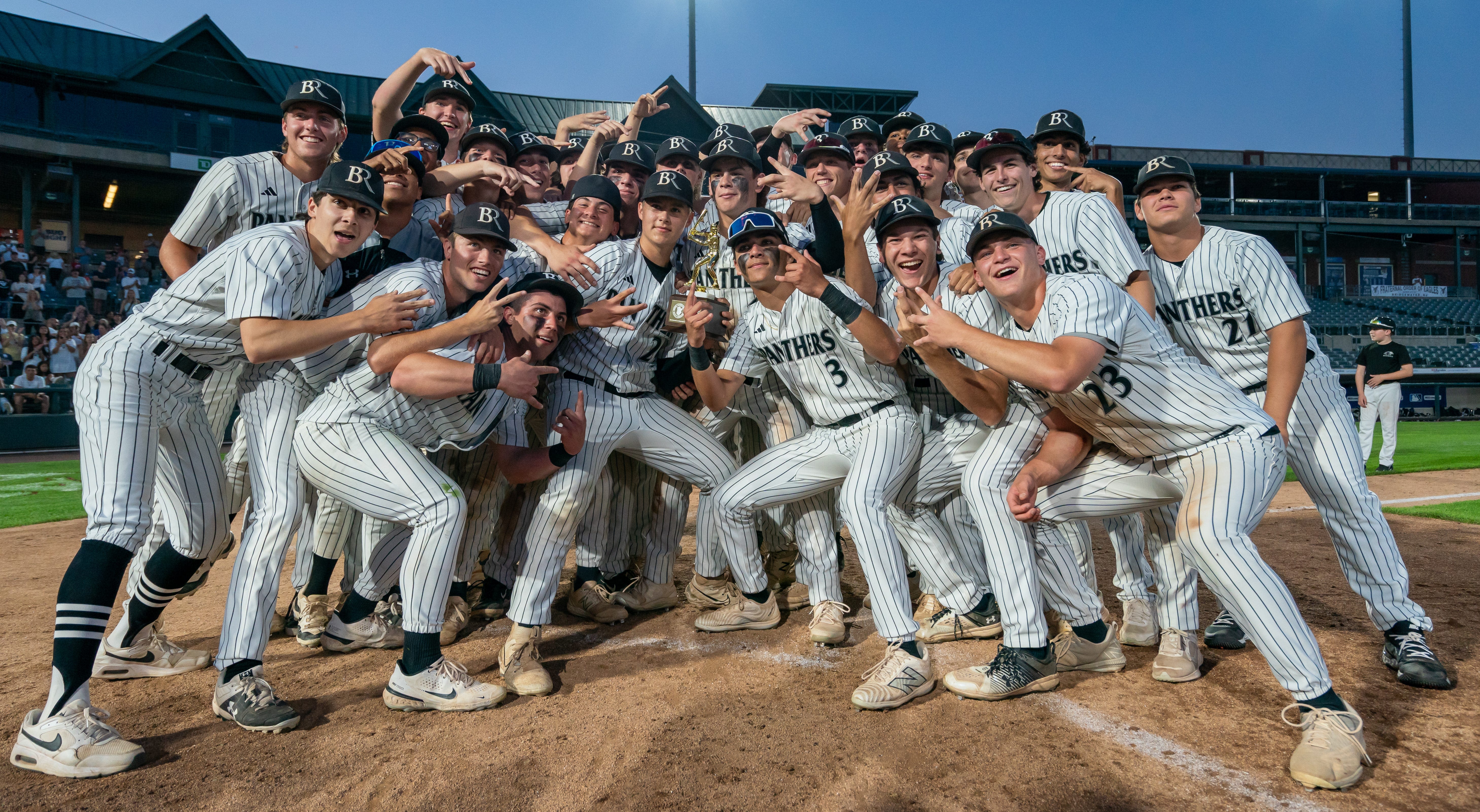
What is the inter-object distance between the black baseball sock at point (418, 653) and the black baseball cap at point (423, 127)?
107 inches

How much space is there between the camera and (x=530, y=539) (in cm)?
366

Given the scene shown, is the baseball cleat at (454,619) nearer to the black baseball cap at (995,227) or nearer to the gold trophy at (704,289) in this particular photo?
the gold trophy at (704,289)

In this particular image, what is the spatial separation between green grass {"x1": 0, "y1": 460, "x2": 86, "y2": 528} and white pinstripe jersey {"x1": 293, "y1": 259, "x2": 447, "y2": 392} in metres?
4.13

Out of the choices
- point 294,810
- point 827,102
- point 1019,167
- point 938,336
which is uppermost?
point 827,102

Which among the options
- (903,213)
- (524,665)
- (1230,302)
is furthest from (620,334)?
(1230,302)

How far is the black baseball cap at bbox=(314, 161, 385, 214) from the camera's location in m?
3.02

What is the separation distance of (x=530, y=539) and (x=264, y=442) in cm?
109

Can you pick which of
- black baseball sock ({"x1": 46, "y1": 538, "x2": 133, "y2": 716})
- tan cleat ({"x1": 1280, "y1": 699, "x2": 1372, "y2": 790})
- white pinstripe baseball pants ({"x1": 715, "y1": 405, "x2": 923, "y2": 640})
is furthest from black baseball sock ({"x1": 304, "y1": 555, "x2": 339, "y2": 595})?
tan cleat ({"x1": 1280, "y1": 699, "x2": 1372, "y2": 790})

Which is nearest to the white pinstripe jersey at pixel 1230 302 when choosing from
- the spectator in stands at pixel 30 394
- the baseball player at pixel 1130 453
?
the baseball player at pixel 1130 453

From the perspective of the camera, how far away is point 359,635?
3723 millimetres

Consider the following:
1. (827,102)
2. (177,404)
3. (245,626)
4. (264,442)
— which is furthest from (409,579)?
(827,102)

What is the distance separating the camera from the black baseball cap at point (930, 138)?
476cm

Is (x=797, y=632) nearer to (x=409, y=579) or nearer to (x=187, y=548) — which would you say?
(x=409, y=579)

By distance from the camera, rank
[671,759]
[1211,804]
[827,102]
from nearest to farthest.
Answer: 1. [1211,804]
2. [671,759]
3. [827,102]
